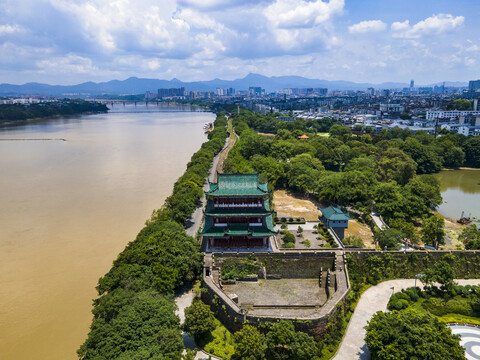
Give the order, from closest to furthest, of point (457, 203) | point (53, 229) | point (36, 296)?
point (36, 296)
point (53, 229)
point (457, 203)

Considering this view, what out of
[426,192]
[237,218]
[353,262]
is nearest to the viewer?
[353,262]

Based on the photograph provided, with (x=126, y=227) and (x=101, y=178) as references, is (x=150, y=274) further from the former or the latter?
(x=101, y=178)

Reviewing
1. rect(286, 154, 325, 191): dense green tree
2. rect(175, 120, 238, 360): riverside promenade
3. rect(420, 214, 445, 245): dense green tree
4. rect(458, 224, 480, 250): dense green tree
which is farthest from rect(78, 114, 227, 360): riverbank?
rect(458, 224, 480, 250): dense green tree

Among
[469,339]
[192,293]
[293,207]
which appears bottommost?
[469,339]

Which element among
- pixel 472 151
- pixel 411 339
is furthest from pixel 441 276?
pixel 472 151

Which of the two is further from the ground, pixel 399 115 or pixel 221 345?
pixel 399 115

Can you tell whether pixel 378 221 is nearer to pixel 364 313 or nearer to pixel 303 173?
pixel 303 173

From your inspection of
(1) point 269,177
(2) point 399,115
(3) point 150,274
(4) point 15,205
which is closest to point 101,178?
(4) point 15,205
